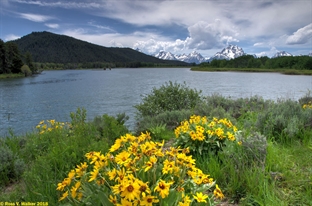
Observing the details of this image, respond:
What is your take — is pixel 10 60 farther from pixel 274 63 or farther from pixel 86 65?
pixel 274 63

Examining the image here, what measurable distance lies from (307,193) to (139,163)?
1917mm

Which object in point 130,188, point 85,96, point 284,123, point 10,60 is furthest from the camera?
point 10,60

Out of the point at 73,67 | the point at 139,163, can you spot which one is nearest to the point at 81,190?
the point at 139,163

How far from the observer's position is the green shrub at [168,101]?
8078 millimetres

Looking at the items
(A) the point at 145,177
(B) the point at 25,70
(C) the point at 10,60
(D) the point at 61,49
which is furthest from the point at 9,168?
(D) the point at 61,49

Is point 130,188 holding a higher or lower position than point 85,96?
higher

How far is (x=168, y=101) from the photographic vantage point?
8.26 meters

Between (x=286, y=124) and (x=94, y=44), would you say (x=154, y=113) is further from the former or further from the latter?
(x=94, y=44)

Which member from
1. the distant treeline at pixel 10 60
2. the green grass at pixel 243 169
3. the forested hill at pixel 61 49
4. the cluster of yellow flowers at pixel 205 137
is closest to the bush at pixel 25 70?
the distant treeline at pixel 10 60

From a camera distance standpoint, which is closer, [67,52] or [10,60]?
[10,60]

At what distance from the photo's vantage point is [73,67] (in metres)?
131

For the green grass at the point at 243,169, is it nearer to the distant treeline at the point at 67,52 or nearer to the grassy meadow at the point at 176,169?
the grassy meadow at the point at 176,169

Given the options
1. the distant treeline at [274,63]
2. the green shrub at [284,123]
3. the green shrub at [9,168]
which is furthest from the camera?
the distant treeline at [274,63]

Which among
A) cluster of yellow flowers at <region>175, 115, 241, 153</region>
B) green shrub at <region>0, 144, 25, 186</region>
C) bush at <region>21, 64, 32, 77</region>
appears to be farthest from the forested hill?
cluster of yellow flowers at <region>175, 115, 241, 153</region>
